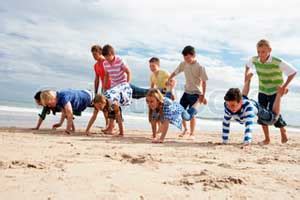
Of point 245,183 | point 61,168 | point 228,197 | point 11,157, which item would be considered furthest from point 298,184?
point 11,157

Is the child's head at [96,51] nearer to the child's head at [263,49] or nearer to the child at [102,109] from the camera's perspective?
the child at [102,109]

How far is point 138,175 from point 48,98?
405 cm

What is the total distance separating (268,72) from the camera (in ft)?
20.7

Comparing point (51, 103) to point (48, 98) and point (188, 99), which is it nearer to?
point (48, 98)

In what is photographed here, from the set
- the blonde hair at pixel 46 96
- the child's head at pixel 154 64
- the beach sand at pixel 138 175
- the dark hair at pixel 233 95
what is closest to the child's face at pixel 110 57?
the child's head at pixel 154 64

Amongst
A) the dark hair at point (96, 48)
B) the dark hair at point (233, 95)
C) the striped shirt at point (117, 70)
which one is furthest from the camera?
the dark hair at point (96, 48)

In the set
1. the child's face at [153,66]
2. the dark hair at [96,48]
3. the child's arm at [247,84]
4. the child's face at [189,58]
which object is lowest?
the child's arm at [247,84]

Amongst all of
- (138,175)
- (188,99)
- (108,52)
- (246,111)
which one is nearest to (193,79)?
(188,99)

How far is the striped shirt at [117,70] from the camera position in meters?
7.38

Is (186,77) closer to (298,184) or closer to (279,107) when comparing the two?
(279,107)

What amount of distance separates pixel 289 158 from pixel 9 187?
331cm

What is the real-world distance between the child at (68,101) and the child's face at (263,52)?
3.18 metres

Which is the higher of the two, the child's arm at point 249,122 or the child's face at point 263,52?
the child's face at point 263,52

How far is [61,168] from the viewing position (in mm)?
3275
